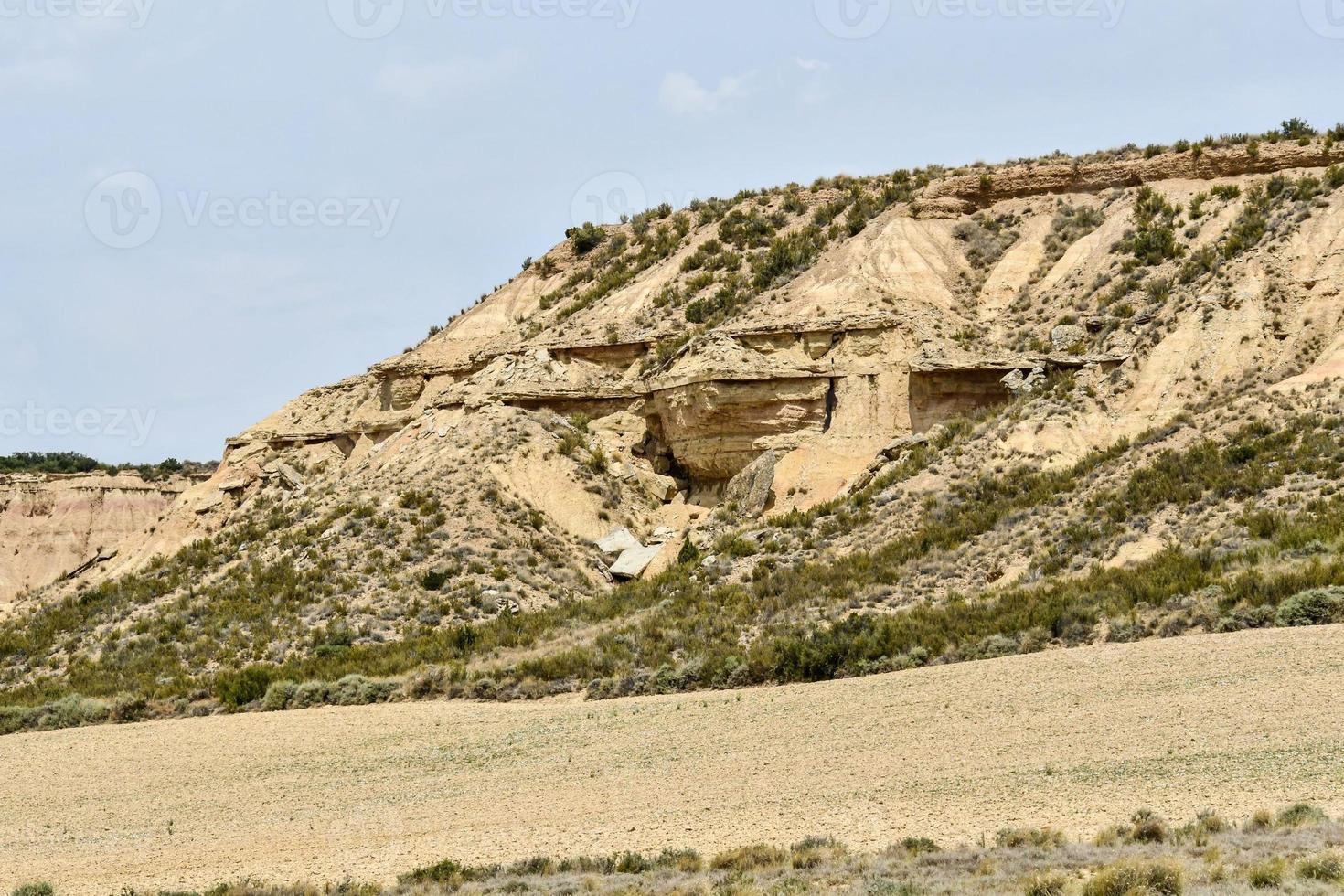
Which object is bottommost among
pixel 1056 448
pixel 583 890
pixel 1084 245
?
pixel 583 890

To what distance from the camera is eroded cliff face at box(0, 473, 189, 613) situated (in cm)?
6631

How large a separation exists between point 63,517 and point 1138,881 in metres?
64.3

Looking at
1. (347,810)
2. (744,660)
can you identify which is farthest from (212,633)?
(347,810)

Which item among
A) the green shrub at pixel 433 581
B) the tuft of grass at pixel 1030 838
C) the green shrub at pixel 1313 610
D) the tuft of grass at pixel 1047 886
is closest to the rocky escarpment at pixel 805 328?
the green shrub at pixel 433 581

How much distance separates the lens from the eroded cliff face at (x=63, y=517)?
66.3 m

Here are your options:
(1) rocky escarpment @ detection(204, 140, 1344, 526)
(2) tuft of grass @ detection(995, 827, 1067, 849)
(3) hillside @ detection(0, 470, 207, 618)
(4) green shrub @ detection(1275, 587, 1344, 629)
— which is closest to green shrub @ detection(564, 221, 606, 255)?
(1) rocky escarpment @ detection(204, 140, 1344, 526)

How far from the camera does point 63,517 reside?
6844 cm

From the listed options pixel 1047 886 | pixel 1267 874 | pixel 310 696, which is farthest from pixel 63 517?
pixel 1267 874

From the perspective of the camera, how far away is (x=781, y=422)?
126 ft

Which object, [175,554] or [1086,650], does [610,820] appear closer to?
[1086,650]

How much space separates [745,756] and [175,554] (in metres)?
26.1

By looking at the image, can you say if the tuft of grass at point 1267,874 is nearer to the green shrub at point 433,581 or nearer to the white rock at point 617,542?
the green shrub at point 433,581

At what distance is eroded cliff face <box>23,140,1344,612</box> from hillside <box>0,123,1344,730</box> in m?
0.11

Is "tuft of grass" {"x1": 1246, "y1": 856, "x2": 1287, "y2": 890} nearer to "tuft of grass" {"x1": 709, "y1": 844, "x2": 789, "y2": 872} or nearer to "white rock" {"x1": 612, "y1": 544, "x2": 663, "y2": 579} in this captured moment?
"tuft of grass" {"x1": 709, "y1": 844, "x2": 789, "y2": 872}
